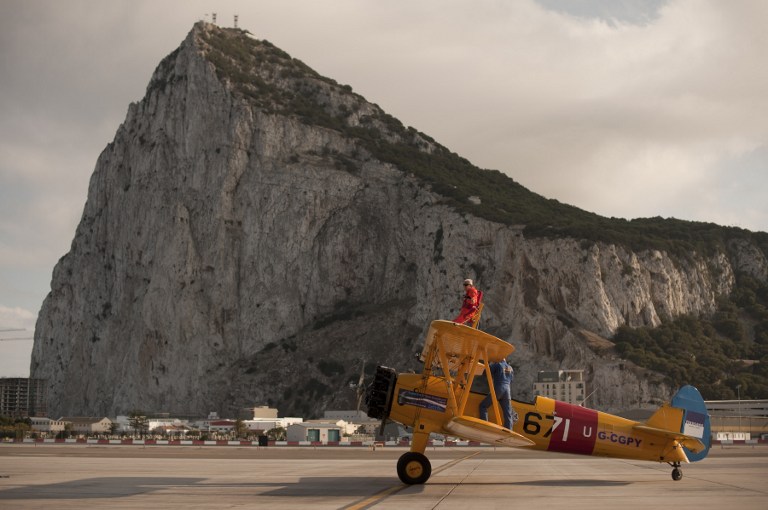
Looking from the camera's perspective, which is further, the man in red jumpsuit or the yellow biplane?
the man in red jumpsuit

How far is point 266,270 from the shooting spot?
125m

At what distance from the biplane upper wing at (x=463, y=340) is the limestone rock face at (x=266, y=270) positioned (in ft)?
289

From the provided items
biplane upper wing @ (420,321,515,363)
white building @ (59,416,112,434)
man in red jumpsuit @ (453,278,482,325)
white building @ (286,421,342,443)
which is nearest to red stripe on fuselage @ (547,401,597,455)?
biplane upper wing @ (420,321,515,363)

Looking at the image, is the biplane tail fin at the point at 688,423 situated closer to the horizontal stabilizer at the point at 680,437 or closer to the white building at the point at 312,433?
the horizontal stabilizer at the point at 680,437

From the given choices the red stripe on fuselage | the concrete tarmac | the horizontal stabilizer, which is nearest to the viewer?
the concrete tarmac

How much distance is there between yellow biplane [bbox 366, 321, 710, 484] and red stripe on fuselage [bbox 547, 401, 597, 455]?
23 mm

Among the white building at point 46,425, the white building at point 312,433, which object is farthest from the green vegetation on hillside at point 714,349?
the white building at point 46,425

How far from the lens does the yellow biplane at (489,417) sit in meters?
17.9

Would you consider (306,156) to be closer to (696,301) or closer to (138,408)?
(138,408)

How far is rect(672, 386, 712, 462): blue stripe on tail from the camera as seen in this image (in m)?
20.4

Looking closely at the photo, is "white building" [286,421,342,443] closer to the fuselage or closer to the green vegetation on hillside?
the green vegetation on hillside

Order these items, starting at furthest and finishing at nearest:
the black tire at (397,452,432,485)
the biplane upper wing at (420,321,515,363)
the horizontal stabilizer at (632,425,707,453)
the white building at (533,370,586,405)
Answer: the white building at (533,370,586,405), the horizontal stabilizer at (632,425,707,453), the black tire at (397,452,432,485), the biplane upper wing at (420,321,515,363)

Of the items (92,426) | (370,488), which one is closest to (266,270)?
(92,426)

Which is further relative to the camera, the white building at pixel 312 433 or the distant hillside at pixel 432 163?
the distant hillside at pixel 432 163
